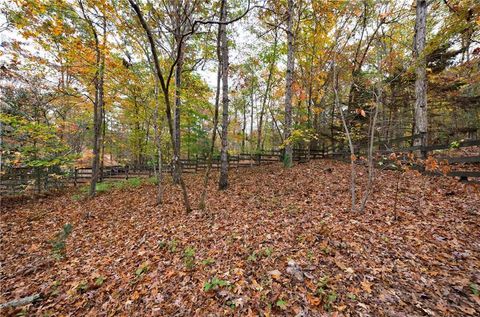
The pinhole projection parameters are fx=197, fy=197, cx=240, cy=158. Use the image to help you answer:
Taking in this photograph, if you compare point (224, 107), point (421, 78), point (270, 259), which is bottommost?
point (270, 259)

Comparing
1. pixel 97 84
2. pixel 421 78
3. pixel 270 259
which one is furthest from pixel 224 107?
pixel 421 78

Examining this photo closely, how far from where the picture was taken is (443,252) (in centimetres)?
318

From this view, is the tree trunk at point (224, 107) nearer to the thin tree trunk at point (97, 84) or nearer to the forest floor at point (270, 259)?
the forest floor at point (270, 259)

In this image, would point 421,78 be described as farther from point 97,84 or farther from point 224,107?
point 97,84

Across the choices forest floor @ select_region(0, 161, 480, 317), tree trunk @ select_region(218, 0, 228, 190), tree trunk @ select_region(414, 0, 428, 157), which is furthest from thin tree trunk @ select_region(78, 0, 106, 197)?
tree trunk @ select_region(414, 0, 428, 157)

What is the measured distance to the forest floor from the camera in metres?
2.56

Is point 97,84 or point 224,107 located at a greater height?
point 97,84

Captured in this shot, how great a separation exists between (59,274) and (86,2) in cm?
845

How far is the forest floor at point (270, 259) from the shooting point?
8.41ft

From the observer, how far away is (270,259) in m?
3.32

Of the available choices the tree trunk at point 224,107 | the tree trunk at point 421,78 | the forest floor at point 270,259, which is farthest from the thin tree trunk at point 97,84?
the tree trunk at point 421,78

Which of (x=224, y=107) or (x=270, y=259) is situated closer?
(x=270, y=259)

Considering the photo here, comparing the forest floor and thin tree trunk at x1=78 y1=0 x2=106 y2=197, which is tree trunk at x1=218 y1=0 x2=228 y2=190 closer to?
the forest floor

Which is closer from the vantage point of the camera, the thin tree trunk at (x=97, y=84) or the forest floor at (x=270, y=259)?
the forest floor at (x=270, y=259)
